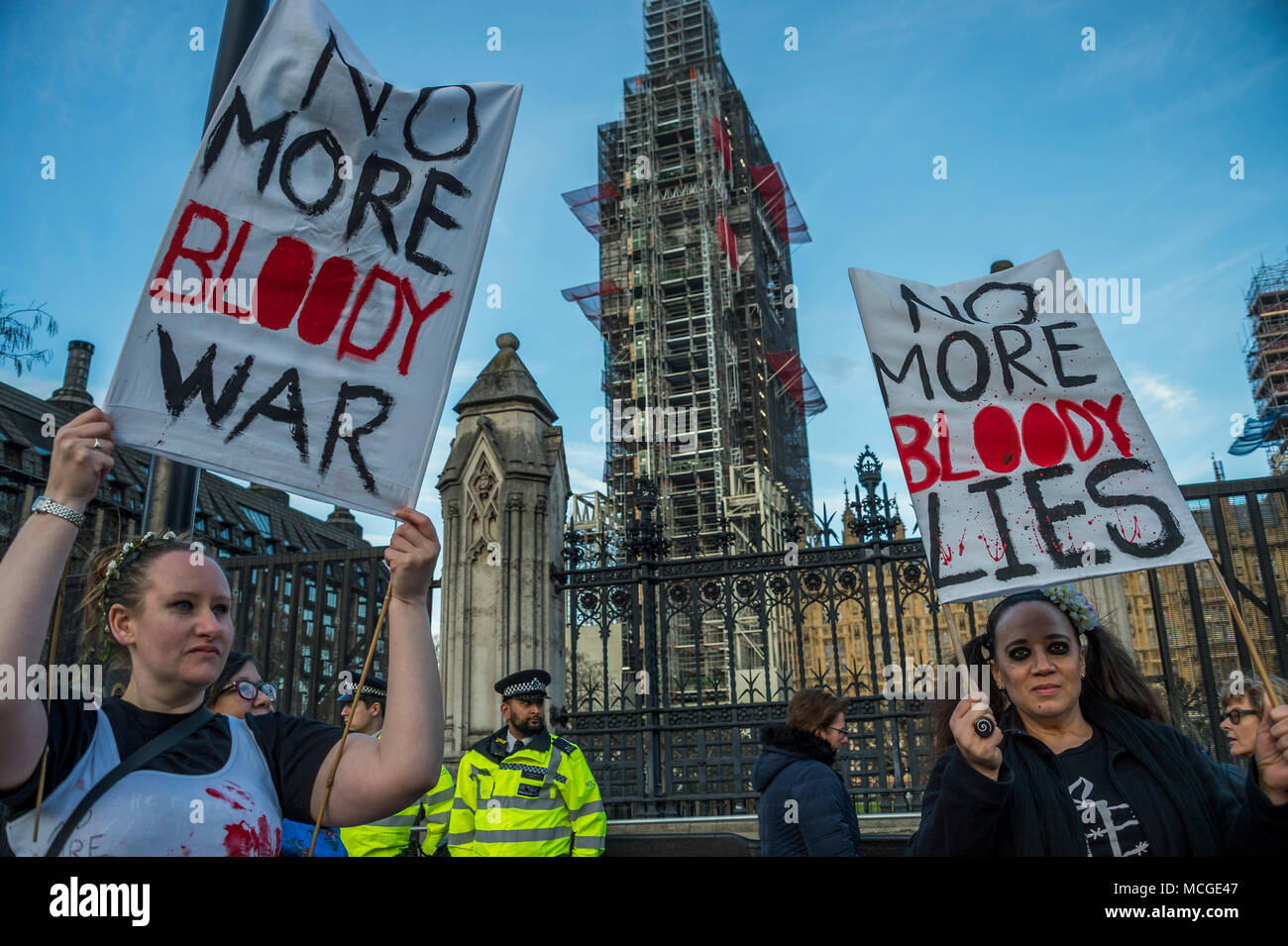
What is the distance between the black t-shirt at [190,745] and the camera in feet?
5.95

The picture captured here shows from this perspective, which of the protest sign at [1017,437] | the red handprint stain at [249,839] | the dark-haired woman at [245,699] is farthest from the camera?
the dark-haired woman at [245,699]

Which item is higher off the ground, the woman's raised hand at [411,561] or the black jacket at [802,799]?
the woman's raised hand at [411,561]

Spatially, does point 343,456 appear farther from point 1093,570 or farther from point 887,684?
point 887,684

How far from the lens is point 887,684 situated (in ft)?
25.7

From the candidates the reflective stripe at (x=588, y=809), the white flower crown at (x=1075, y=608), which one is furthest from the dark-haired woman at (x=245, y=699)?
the white flower crown at (x=1075, y=608)

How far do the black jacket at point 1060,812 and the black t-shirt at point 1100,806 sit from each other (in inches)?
0.9

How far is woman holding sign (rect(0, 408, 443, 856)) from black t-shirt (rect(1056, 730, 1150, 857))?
5.85 ft

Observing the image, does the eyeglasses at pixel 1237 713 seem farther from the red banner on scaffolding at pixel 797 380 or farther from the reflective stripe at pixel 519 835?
the red banner on scaffolding at pixel 797 380

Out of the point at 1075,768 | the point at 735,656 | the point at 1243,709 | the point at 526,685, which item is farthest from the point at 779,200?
the point at 1075,768

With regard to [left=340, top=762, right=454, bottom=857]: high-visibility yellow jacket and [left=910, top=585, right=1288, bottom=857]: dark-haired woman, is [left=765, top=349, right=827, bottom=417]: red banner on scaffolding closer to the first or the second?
[left=340, top=762, right=454, bottom=857]: high-visibility yellow jacket

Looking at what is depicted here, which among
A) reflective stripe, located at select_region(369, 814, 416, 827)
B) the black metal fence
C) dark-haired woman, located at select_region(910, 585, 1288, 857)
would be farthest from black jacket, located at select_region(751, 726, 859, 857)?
the black metal fence

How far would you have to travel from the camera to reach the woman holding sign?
1.77 m
